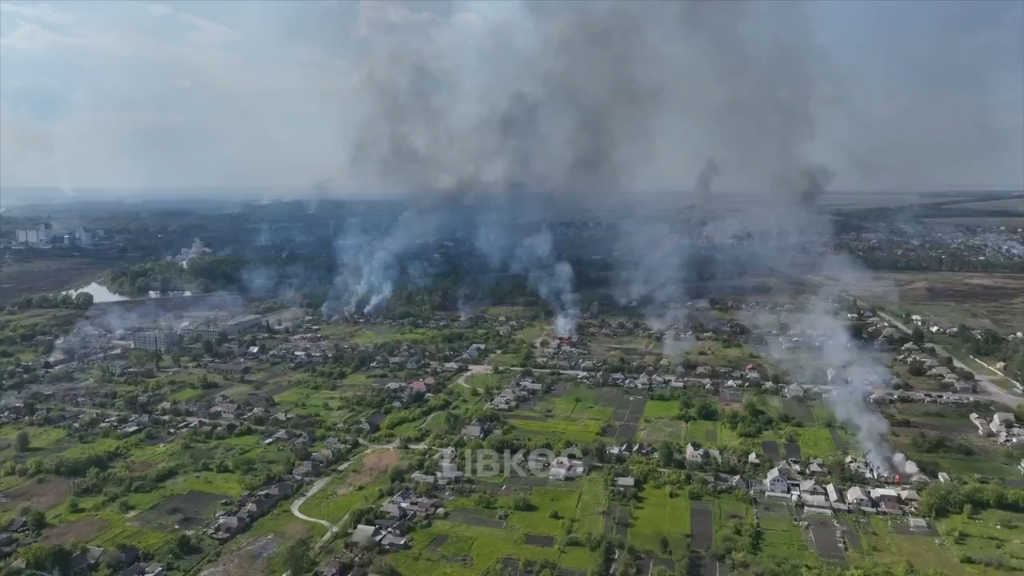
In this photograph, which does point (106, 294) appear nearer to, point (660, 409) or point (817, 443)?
point (660, 409)

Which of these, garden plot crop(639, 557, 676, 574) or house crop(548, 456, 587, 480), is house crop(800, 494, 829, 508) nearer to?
garden plot crop(639, 557, 676, 574)

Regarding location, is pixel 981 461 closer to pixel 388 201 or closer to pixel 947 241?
pixel 947 241

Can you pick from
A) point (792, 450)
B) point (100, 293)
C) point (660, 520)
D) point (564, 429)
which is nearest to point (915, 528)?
point (792, 450)

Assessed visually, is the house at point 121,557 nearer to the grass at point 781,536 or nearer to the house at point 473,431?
the house at point 473,431

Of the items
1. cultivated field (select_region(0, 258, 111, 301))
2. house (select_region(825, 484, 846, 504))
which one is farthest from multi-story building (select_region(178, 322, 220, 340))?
house (select_region(825, 484, 846, 504))

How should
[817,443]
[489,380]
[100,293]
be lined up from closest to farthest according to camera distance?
[817,443]
[489,380]
[100,293]

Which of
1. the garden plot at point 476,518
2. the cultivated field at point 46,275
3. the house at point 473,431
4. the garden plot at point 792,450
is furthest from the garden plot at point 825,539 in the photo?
the cultivated field at point 46,275
